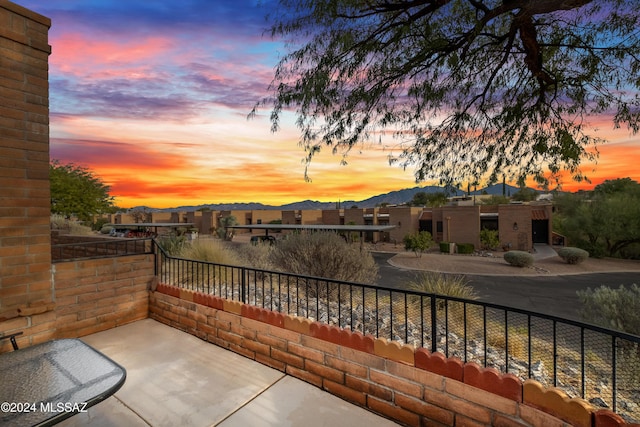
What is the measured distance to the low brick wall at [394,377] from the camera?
215 centimetres

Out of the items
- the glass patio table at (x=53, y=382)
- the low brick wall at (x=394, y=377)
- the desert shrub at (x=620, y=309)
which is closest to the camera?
the glass patio table at (x=53, y=382)

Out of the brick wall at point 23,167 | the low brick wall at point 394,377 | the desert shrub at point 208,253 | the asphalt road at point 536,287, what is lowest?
the asphalt road at point 536,287

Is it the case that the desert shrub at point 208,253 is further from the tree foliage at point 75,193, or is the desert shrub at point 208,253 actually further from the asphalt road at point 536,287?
the tree foliage at point 75,193

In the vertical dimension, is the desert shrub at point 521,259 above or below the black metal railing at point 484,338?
below

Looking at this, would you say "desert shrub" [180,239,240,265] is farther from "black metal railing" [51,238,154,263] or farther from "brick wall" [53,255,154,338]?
"brick wall" [53,255,154,338]

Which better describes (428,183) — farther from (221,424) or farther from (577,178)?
(221,424)

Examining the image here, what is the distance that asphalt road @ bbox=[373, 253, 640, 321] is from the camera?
11.0 m

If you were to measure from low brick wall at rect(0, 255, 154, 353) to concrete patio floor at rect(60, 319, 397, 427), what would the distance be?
0.79 meters

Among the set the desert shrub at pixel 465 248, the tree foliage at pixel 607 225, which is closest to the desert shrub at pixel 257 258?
the desert shrub at pixel 465 248

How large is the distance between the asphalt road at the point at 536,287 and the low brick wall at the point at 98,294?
22.5ft

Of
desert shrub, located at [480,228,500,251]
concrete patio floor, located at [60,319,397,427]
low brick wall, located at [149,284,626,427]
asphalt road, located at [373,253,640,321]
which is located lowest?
asphalt road, located at [373,253,640,321]

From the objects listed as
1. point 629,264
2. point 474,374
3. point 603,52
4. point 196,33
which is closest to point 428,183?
point 603,52

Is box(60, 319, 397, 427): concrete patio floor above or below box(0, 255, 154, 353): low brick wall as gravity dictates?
below

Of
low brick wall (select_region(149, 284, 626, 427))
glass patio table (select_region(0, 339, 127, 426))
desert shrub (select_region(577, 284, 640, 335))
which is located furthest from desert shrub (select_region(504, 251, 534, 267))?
glass patio table (select_region(0, 339, 127, 426))
